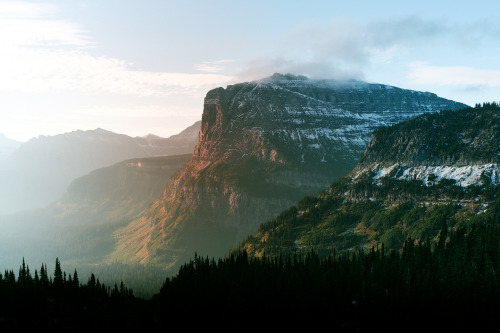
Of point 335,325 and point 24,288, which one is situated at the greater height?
point 24,288

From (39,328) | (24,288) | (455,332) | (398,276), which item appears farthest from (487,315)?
(24,288)

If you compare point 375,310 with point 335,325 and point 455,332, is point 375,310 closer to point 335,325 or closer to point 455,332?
point 335,325

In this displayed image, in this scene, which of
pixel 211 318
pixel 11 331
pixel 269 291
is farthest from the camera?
pixel 269 291

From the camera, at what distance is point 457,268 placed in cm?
18588

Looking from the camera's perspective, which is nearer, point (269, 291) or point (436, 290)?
point (436, 290)

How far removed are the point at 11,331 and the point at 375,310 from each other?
11070 cm

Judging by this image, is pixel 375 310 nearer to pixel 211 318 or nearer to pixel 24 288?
pixel 211 318

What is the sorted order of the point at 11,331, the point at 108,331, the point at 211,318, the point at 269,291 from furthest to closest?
1. the point at 269,291
2. the point at 211,318
3. the point at 108,331
4. the point at 11,331

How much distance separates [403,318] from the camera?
6132 inches

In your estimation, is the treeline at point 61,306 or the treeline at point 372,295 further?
the treeline at point 372,295

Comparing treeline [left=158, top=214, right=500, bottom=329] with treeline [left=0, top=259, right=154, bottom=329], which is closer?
treeline [left=0, top=259, right=154, bottom=329]

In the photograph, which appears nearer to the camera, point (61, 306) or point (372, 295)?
point (61, 306)

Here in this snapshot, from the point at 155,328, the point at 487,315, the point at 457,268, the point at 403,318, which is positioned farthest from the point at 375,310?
the point at 155,328

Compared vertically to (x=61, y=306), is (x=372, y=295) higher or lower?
lower
